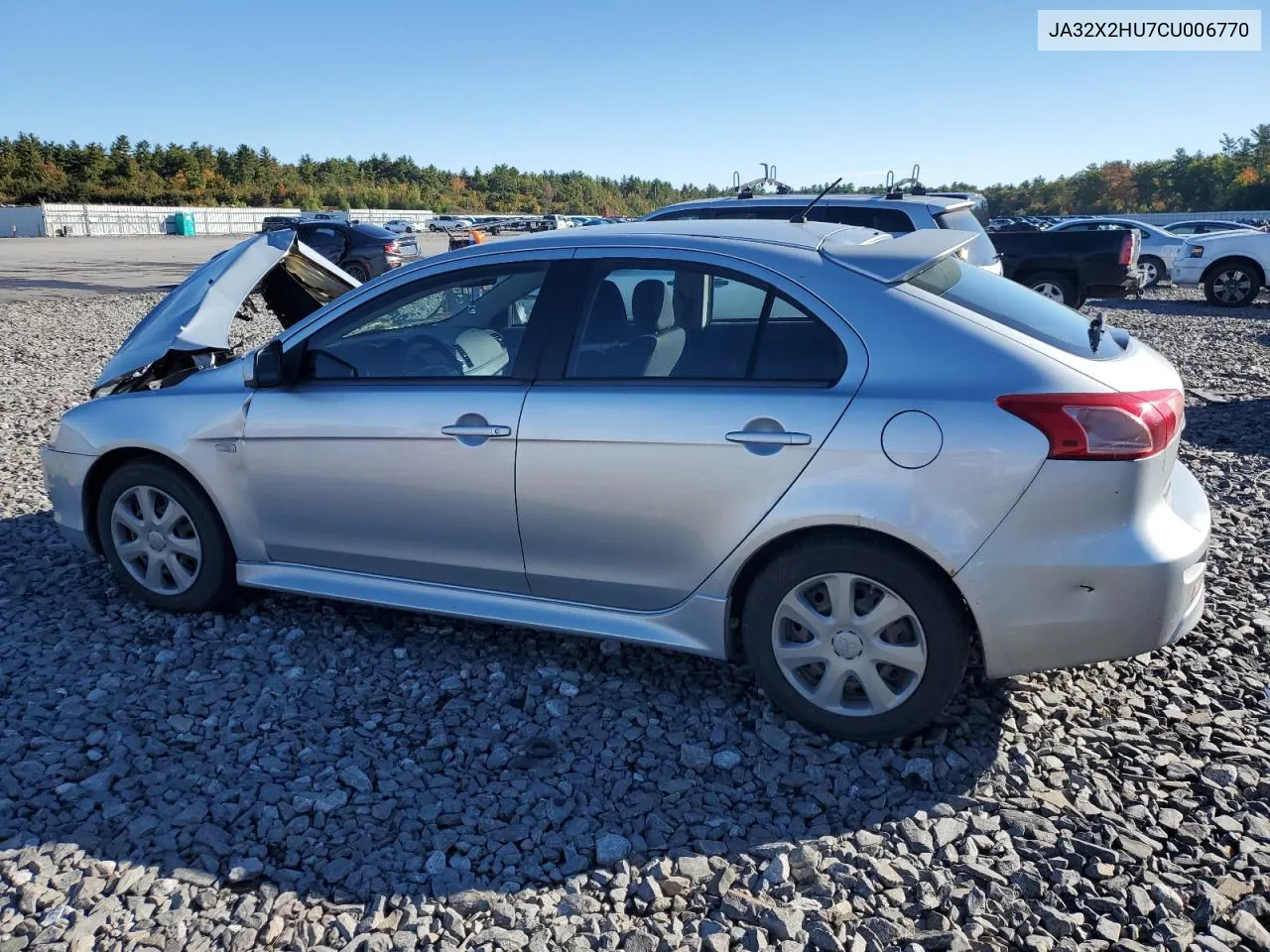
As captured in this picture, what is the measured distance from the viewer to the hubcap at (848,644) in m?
3.10

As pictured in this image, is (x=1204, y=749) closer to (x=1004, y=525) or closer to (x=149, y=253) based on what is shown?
(x=1004, y=525)

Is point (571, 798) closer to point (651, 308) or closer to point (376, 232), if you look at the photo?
point (651, 308)

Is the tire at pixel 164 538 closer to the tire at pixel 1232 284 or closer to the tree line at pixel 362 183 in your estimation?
the tire at pixel 1232 284

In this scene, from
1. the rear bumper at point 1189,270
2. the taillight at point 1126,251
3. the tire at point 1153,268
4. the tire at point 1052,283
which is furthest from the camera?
the tire at point 1153,268

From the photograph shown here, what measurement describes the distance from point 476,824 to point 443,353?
1849mm

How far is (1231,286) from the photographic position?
17.1 meters

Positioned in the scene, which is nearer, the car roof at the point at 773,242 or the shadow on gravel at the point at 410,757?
the shadow on gravel at the point at 410,757

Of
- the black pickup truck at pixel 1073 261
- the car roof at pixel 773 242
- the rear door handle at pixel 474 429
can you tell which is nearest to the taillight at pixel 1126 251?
the black pickup truck at pixel 1073 261

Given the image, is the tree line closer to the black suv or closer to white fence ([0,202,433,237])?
white fence ([0,202,433,237])

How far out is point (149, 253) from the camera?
37.8m

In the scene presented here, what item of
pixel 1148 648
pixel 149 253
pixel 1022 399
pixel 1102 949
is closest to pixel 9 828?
pixel 1102 949

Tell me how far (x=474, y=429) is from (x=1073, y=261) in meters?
14.3

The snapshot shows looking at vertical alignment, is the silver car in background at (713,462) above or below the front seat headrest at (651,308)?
below

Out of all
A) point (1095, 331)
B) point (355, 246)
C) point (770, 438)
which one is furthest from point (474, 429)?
point (355, 246)
